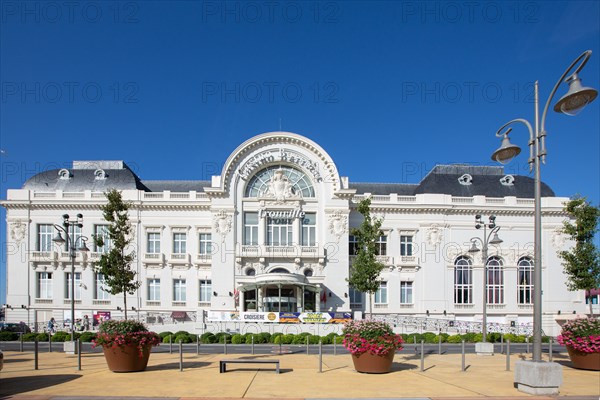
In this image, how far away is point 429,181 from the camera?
54.0 m

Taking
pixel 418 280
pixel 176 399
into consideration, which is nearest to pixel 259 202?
pixel 418 280

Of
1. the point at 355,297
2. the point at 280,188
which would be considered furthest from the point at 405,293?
the point at 280,188

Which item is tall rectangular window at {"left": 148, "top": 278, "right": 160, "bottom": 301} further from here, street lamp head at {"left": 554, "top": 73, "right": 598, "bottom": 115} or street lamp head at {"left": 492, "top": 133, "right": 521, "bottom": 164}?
street lamp head at {"left": 554, "top": 73, "right": 598, "bottom": 115}

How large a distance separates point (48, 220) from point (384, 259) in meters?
33.0

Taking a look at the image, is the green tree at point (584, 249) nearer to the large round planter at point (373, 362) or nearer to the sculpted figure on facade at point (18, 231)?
the large round planter at point (373, 362)

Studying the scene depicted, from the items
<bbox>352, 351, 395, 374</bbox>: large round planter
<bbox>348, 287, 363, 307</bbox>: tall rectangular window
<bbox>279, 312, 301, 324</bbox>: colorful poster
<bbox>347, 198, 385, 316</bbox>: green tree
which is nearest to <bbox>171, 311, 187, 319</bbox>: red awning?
<bbox>279, 312, 301, 324</bbox>: colorful poster

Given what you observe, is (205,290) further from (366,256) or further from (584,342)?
(584,342)

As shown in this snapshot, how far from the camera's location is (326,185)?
48406 millimetres

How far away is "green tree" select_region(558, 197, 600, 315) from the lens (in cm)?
3291

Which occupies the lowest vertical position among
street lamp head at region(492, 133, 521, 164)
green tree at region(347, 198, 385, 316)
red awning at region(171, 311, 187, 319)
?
red awning at region(171, 311, 187, 319)

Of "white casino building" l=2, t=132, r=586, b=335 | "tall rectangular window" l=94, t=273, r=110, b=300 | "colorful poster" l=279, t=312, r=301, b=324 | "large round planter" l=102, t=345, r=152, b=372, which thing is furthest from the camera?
"tall rectangular window" l=94, t=273, r=110, b=300

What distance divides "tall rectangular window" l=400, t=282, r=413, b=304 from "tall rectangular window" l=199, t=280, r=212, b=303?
18789 millimetres

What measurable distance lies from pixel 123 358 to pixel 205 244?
3257 centimetres

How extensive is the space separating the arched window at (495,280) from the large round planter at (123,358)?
132 feet
